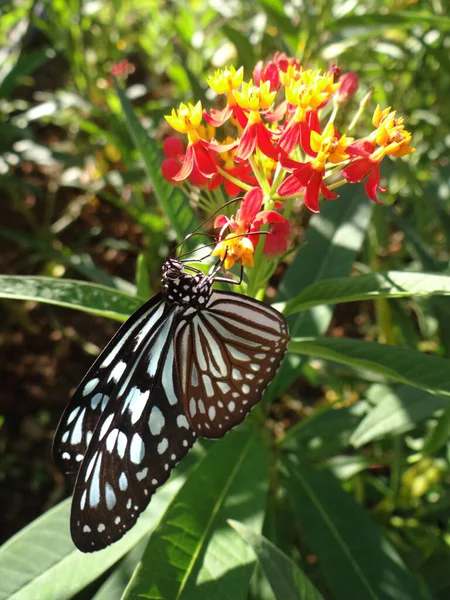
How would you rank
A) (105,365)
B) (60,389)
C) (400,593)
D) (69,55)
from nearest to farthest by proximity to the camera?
(105,365), (400,593), (60,389), (69,55)

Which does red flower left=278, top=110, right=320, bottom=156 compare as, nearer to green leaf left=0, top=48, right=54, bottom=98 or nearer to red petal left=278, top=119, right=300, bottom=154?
red petal left=278, top=119, right=300, bottom=154

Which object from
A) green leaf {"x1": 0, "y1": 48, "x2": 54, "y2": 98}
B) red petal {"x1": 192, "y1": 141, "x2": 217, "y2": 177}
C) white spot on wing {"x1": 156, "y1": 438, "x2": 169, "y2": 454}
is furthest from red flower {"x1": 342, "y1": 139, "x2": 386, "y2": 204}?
green leaf {"x1": 0, "y1": 48, "x2": 54, "y2": 98}

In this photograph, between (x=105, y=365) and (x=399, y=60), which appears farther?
(x=399, y=60)

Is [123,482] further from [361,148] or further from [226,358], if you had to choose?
[361,148]

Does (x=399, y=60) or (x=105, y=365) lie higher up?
(x=399, y=60)

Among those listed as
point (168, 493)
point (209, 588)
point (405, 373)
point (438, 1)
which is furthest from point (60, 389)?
point (438, 1)

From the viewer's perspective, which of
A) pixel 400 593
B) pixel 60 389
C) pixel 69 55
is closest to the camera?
pixel 400 593

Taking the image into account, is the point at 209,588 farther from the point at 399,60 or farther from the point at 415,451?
the point at 399,60

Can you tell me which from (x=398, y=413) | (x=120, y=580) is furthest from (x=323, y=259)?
(x=120, y=580)
